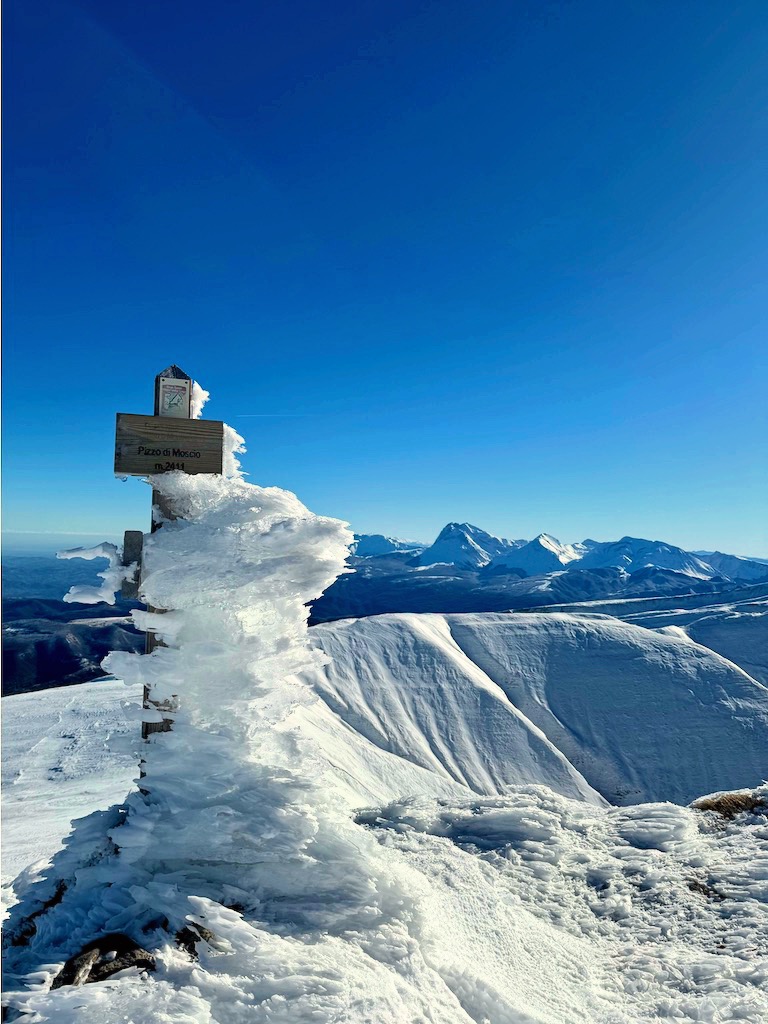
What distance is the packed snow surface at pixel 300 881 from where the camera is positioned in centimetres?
464

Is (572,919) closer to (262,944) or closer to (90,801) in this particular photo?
(262,944)

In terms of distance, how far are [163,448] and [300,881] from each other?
16.2 ft

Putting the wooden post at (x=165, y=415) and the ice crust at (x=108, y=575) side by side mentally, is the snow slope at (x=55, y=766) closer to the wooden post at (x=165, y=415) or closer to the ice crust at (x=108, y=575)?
the wooden post at (x=165, y=415)

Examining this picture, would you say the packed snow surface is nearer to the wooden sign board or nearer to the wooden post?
the wooden post

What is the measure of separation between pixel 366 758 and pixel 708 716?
4147 centimetres

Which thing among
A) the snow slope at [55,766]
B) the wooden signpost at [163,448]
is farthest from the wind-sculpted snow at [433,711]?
the wooden signpost at [163,448]

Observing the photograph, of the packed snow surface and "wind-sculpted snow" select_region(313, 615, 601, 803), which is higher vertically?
the packed snow surface

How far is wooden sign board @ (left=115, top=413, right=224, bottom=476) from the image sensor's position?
651 cm

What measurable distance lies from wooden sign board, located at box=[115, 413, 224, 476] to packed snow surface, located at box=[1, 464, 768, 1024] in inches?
12.3

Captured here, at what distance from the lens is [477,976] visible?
5.33 meters

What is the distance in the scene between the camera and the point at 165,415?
6.84 m

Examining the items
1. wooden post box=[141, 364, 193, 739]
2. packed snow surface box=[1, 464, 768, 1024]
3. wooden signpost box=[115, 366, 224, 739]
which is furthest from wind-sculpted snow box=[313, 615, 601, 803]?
wooden signpost box=[115, 366, 224, 739]

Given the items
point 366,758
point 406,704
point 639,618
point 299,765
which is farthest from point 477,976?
point 639,618

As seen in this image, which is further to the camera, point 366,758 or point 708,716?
point 708,716
